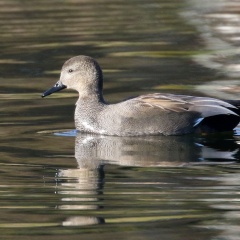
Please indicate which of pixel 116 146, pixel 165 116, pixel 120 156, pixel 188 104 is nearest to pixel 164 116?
pixel 165 116

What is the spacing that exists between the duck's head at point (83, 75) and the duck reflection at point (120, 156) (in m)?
0.60

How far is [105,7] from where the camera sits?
68.1 feet

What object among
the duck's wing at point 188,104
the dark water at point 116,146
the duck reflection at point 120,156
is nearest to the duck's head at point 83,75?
the dark water at point 116,146

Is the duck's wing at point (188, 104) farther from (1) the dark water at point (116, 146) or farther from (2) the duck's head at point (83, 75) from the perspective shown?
(2) the duck's head at point (83, 75)

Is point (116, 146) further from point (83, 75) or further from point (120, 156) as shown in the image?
Answer: point (83, 75)

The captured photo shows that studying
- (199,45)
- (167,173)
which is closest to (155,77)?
(199,45)

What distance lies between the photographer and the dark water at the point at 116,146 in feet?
22.8

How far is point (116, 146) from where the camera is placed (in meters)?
9.97

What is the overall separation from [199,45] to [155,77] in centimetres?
293

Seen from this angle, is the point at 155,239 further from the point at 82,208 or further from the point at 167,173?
the point at 167,173

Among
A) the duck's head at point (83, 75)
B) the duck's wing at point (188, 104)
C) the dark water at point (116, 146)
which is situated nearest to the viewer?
the dark water at point (116, 146)

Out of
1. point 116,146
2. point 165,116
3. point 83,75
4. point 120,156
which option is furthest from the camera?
point 83,75

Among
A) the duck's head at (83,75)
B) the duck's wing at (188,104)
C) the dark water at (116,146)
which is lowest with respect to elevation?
the dark water at (116,146)

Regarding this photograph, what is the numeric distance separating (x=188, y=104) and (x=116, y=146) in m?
0.89
